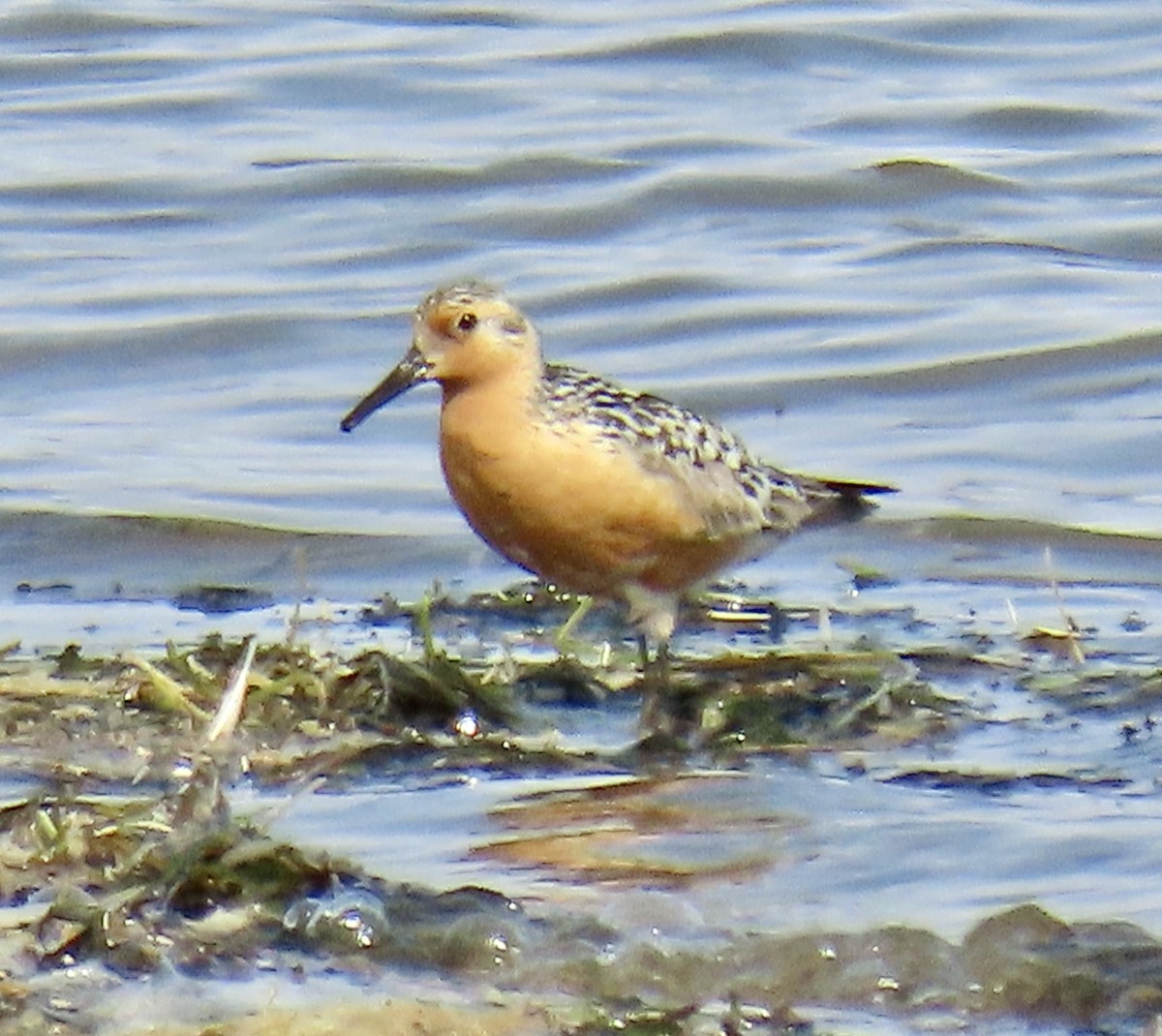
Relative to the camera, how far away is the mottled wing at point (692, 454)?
6211mm

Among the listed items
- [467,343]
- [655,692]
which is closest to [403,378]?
[467,343]

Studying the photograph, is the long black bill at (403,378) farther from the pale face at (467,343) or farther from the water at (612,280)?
the water at (612,280)

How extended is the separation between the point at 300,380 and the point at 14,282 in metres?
1.77

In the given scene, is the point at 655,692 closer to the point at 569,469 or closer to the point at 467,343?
the point at 569,469

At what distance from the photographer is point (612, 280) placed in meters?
10.7

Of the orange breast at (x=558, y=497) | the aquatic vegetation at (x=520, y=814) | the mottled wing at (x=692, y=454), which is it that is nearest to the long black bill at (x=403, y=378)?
the orange breast at (x=558, y=497)

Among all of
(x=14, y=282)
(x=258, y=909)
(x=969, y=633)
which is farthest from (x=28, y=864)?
(x=14, y=282)

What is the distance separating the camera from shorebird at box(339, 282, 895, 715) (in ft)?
19.8

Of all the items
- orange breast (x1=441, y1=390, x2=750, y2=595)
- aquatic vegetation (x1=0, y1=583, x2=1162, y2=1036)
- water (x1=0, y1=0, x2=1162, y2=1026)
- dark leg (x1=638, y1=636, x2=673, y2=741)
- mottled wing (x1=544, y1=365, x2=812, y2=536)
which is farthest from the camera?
water (x1=0, y1=0, x2=1162, y2=1026)

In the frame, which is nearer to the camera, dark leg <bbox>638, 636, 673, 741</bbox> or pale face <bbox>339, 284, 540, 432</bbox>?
dark leg <bbox>638, 636, 673, 741</bbox>

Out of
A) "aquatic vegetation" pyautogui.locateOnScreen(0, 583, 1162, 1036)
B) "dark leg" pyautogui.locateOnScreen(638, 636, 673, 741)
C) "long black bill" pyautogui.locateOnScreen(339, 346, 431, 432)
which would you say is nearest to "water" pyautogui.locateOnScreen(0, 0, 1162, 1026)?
"aquatic vegetation" pyautogui.locateOnScreen(0, 583, 1162, 1036)

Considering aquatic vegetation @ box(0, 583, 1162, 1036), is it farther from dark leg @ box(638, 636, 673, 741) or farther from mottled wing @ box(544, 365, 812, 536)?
mottled wing @ box(544, 365, 812, 536)

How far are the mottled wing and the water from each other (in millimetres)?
465

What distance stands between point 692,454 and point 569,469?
473 millimetres
